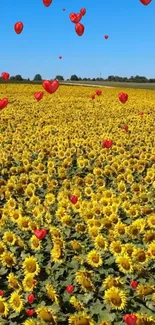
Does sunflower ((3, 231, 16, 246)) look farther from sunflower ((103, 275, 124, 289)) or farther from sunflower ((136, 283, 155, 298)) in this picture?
sunflower ((136, 283, 155, 298))

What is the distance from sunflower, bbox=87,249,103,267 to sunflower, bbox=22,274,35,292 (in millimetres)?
614

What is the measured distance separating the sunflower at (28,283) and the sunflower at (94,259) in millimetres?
614

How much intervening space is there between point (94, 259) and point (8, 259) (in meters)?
0.95

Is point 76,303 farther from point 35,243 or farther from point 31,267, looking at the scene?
point 35,243

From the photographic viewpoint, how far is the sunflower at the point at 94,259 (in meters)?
4.92

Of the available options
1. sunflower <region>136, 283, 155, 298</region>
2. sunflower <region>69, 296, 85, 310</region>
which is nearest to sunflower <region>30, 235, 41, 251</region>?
sunflower <region>69, 296, 85, 310</region>

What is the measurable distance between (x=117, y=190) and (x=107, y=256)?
10.8 ft

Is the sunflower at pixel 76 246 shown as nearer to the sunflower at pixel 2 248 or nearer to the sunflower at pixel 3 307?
the sunflower at pixel 2 248

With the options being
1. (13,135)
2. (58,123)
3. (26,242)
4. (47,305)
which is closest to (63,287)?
(47,305)

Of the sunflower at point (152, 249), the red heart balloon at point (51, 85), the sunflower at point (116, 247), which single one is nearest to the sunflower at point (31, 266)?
the sunflower at point (116, 247)

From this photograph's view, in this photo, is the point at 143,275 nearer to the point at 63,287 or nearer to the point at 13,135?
the point at 63,287

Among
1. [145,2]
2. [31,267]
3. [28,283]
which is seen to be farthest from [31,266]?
[145,2]

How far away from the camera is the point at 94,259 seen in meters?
4.95

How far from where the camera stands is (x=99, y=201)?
6.83 meters
